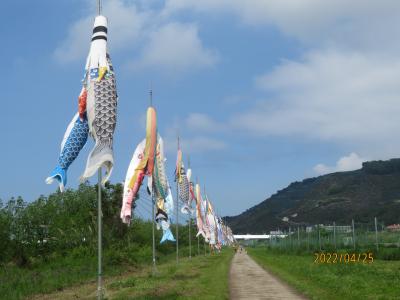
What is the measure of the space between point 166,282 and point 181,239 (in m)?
47.8

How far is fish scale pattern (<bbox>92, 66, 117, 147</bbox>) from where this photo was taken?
11727 millimetres

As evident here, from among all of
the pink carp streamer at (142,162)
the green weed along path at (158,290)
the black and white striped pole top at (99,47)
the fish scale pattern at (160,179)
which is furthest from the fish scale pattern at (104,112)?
the fish scale pattern at (160,179)

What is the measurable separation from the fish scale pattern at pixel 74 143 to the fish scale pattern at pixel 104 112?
389mm

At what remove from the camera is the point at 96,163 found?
1164cm

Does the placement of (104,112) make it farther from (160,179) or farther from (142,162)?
(160,179)

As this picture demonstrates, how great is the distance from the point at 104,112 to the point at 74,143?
0.96 m

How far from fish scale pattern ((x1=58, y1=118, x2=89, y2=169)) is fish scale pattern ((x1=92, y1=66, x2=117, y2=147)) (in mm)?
389

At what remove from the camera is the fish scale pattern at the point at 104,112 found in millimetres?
11727
